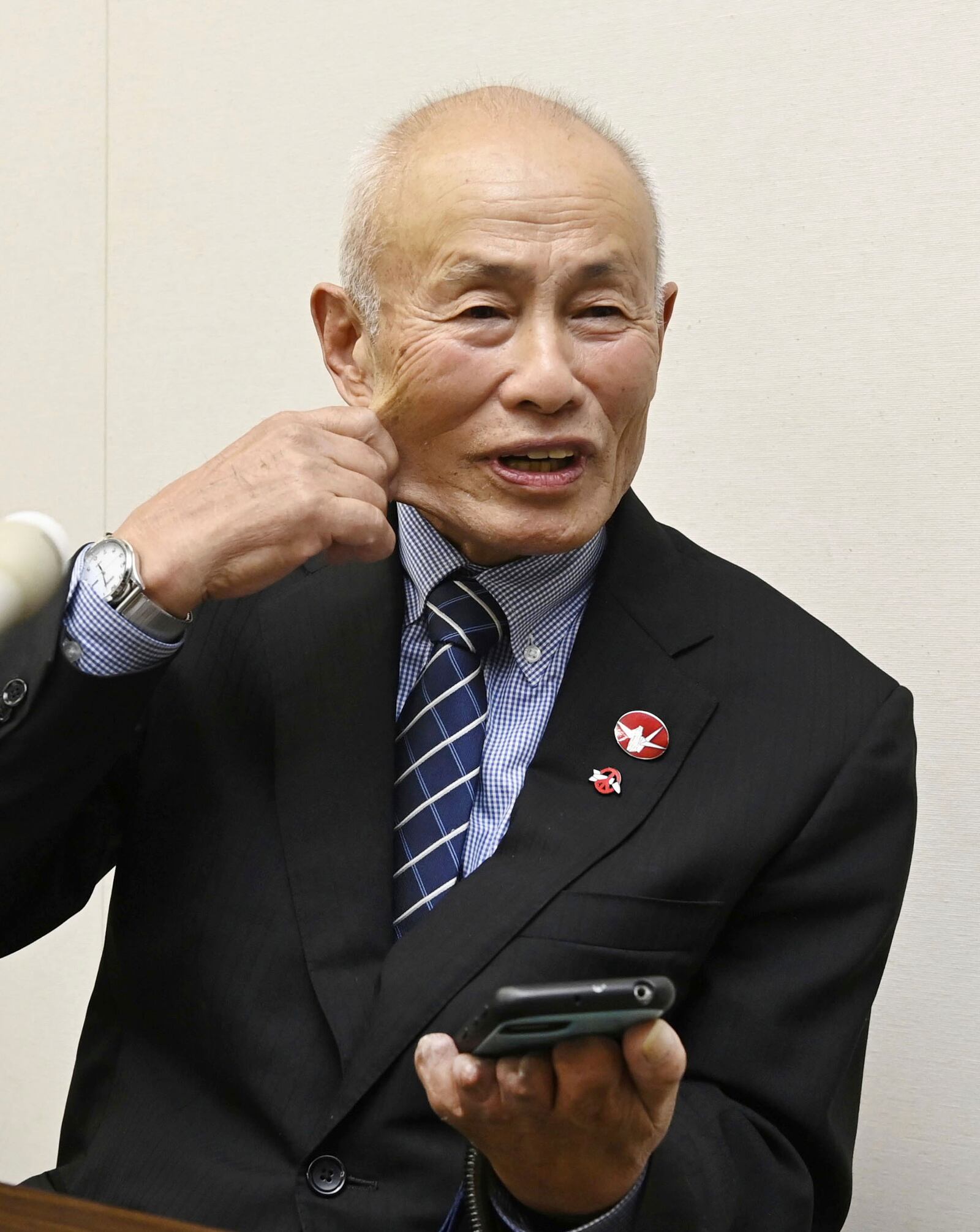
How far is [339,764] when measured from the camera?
1.61 metres

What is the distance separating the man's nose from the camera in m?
1.54

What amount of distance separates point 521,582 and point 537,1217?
698mm

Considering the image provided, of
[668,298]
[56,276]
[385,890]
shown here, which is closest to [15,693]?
[385,890]

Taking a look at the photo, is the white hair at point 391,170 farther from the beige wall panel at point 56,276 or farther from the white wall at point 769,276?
the beige wall panel at point 56,276

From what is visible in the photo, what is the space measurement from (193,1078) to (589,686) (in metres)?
0.58

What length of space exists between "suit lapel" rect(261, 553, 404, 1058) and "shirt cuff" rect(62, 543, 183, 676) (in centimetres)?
23

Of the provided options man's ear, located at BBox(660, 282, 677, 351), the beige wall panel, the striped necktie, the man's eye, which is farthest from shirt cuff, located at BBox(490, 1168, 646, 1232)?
the beige wall panel

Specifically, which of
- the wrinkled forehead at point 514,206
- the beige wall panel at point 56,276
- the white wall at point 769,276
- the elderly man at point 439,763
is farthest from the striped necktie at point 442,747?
the beige wall panel at point 56,276

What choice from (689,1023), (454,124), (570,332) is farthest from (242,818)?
(454,124)

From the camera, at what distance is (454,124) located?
1637 millimetres

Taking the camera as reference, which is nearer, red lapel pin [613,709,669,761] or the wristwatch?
the wristwatch

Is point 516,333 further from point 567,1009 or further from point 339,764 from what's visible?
point 567,1009

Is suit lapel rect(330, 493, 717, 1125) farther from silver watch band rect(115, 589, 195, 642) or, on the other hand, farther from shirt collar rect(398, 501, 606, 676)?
silver watch band rect(115, 589, 195, 642)

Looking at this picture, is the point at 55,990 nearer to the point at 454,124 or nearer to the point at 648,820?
the point at 648,820
